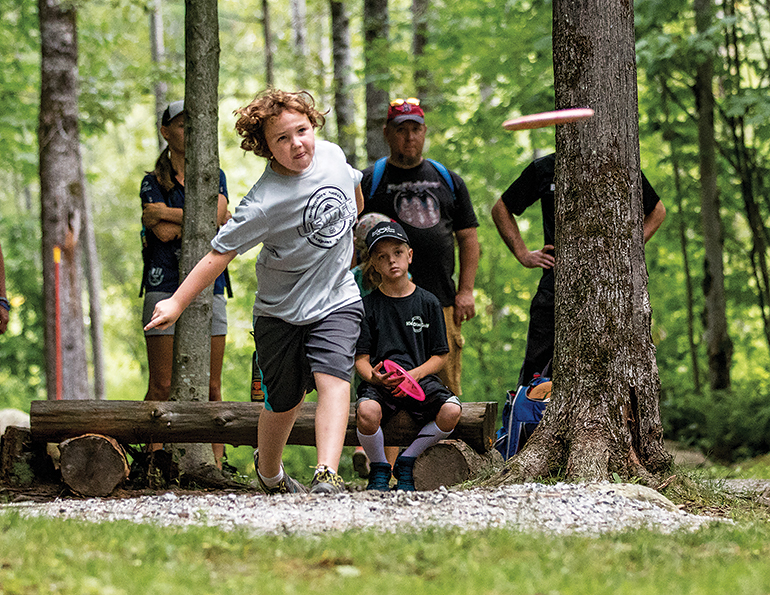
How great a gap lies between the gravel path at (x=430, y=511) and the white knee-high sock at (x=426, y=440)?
3.19 feet

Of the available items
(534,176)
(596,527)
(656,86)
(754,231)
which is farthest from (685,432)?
(596,527)

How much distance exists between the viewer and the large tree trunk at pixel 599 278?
14.9 ft

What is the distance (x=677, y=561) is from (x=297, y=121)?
9.30 ft

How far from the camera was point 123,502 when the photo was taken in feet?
14.8

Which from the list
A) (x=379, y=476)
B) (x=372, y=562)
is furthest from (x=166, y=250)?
(x=372, y=562)

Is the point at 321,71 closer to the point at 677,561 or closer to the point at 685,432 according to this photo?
the point at 685,432

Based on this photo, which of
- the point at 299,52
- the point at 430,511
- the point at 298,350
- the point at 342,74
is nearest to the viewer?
the point at 430,511

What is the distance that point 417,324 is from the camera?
5383 mm

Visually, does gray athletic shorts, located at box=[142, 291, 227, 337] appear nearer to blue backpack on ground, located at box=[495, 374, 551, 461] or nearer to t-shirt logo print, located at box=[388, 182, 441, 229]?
t-shirt logo print, located at box=[388, 182, 441, 229]

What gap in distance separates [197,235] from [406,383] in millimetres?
1822

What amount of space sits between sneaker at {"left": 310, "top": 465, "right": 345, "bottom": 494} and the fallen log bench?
110 cm

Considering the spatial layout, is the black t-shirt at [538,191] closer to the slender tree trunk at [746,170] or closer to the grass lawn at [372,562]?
the grass lawn at [372,562]

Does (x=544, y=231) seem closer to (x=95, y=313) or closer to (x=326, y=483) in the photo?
(x=326, y=483)

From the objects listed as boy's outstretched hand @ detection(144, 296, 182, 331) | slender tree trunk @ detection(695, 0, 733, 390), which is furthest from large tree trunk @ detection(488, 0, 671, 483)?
slender tree trunk @ detection(695, 0, 733, 390)
